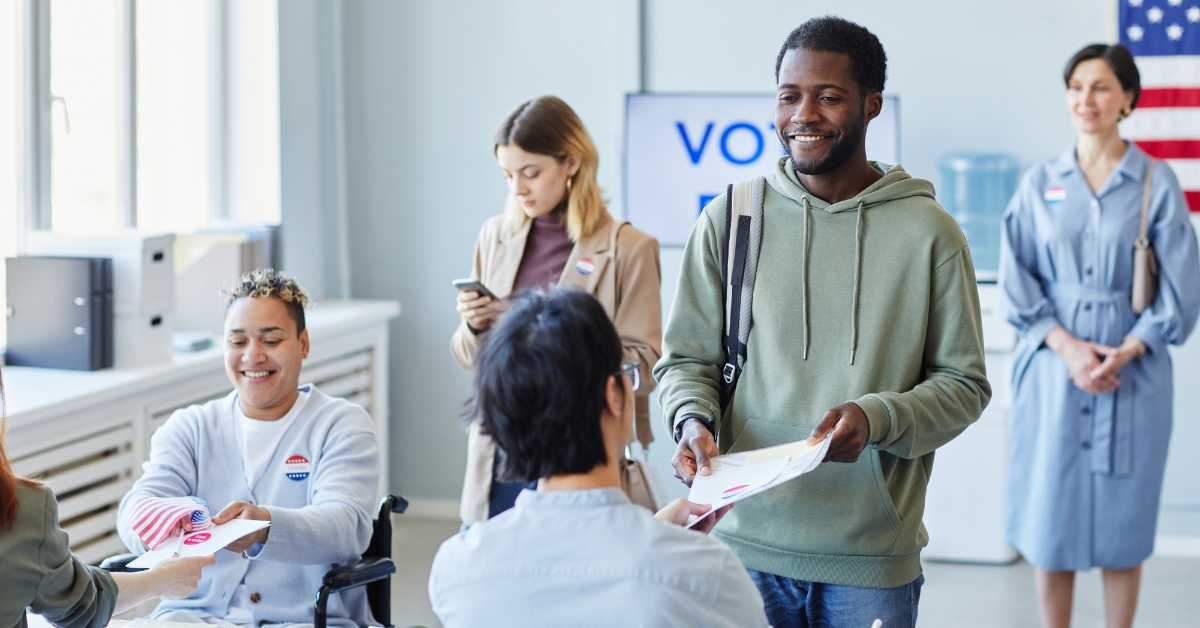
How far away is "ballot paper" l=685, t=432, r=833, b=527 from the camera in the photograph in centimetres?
144

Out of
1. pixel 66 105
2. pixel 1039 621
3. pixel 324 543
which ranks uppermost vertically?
pixel 66 105

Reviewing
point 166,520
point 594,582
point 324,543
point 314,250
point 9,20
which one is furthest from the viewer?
point 314,250

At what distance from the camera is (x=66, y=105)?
3.67 metres

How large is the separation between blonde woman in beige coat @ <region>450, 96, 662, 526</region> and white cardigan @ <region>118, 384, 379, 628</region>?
572 millimetres

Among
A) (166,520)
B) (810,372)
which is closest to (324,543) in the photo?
(166,520)

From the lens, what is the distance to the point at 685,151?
4.45 metres

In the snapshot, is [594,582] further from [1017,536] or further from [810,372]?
[1017,536]

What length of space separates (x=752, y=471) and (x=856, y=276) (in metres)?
0.34

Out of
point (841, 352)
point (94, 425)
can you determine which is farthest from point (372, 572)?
point (94, 425)

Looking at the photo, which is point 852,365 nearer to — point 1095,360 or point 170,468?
point 170,468

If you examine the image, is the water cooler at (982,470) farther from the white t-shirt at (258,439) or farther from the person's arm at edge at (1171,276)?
the white t-shirt at (258,439)

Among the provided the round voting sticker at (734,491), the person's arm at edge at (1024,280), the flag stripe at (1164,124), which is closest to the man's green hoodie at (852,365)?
the round voting sticker at (734,491)

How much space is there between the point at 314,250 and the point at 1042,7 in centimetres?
308

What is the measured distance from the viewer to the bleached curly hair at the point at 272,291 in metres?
2.36
